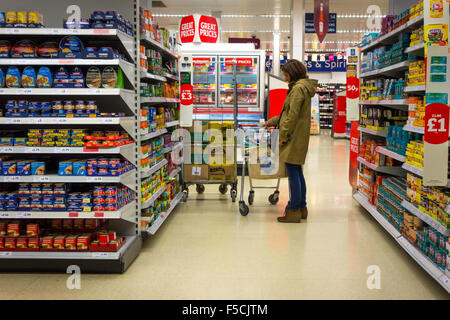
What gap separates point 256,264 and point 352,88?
134 inches

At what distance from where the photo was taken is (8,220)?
154 inches

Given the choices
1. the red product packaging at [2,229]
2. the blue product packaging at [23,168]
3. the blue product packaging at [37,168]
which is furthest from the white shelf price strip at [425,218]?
the red product packaging at [2,229]

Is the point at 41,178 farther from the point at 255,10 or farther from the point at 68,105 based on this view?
the point at 255,10

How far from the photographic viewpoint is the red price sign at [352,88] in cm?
641

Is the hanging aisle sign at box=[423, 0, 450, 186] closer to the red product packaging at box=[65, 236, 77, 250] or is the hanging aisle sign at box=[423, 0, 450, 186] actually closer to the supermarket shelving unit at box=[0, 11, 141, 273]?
the supermarket shelving unit at box=[0, 11, 141, 273]

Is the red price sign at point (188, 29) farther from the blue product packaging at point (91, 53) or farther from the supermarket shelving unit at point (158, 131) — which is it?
the blue product packaging at point (91, 53)

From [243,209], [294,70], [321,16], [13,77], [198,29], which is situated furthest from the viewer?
[321,16]

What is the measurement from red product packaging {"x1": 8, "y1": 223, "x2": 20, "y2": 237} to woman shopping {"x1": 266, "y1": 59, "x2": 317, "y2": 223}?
2772 millimetres

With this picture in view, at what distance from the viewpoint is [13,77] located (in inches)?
143

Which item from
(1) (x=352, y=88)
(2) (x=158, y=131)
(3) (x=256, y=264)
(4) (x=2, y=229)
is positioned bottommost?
(3) (x=256, y=264)

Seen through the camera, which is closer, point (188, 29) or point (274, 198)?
point (274, 198)

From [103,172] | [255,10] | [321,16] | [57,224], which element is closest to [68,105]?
[103,172]

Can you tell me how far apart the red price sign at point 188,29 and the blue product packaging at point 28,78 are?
23.0 ft
